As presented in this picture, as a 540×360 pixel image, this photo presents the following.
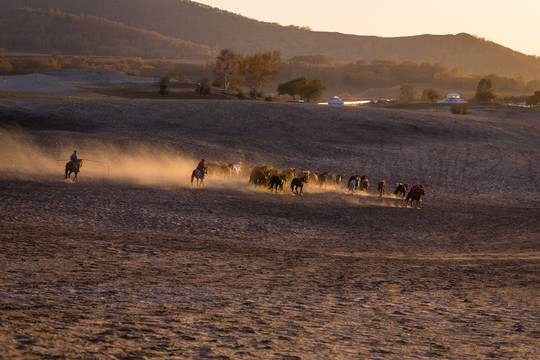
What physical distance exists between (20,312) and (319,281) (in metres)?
6.84

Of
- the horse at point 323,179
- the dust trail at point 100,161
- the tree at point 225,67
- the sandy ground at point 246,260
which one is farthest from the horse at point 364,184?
the tree at point 225,67

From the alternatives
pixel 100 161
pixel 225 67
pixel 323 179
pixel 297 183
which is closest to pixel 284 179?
pixel 297 183

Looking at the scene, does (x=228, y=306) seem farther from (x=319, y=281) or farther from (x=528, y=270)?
(x=528, y=270)

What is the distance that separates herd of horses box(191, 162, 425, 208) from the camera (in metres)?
29.4

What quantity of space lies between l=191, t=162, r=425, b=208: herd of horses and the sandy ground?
80cm

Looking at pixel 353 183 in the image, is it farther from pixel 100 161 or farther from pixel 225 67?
pixel 225 67

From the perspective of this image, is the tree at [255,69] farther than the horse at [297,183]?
Yes

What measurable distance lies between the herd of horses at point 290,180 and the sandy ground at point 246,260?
2.61ft

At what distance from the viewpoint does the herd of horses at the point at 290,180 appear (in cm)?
2939

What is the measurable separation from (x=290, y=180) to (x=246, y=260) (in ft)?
60.6

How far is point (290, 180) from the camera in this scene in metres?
33.1

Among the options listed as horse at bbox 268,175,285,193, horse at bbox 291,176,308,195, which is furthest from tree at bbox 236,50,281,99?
horse at bbox 291,176,308,195

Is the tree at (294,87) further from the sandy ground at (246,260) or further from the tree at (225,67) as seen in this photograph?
the sandy ground at (246,260)

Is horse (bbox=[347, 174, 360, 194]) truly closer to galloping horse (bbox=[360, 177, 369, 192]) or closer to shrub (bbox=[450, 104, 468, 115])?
galloping horse (bbox=[360, 177, 369, 192])
